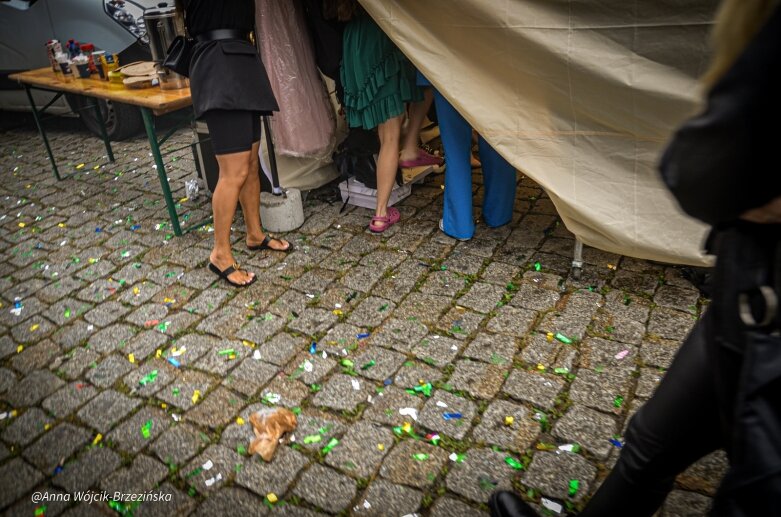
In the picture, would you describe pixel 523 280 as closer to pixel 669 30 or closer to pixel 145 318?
pixel 669 30

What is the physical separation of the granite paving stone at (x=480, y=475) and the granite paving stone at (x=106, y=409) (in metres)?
1.54

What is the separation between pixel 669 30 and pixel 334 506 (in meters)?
2.48

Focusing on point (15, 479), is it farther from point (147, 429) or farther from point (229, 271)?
point (229, 271)

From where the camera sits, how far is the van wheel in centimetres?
616

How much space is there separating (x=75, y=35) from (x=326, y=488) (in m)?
6.11

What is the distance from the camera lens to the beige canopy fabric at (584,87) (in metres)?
2.54

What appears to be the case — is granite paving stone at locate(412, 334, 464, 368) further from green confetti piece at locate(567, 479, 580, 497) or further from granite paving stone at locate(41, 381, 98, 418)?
granite paving stone at locate(41, 381, 98, 418)

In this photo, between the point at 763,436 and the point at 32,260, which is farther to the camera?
the point at 32,260

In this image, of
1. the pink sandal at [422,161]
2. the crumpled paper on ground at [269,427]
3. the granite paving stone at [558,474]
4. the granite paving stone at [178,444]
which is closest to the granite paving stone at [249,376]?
the crumpled paper on ground at [269,427]

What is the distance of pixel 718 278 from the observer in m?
1.12

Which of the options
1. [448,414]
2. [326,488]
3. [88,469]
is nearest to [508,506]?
[448,414]

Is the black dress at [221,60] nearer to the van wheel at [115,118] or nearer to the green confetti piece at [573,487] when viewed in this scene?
the green confetti piece at [573,487]

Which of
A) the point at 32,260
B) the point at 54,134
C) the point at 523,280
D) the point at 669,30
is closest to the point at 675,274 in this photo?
the point at 523,280

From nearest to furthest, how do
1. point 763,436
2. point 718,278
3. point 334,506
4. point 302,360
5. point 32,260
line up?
1. point 763,436
2. point 718,278
3. point 334,506
4. point 302,360
5. point 32,260
